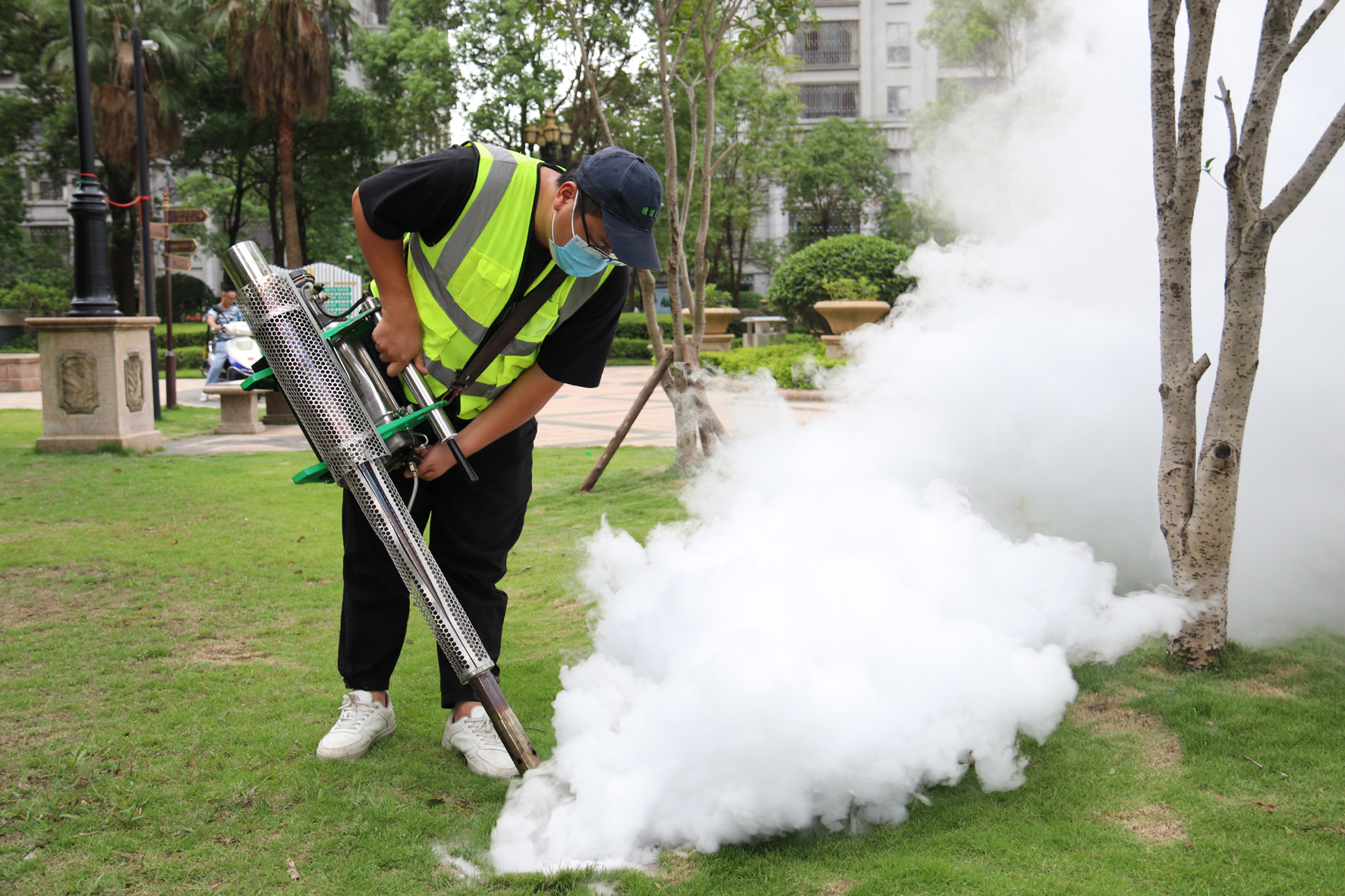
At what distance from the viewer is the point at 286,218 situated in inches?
922

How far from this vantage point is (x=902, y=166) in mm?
46312

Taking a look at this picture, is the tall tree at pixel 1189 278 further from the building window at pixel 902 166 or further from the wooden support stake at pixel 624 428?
the building window at pixel 902 166

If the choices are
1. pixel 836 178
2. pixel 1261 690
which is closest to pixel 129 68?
pixel 836 178

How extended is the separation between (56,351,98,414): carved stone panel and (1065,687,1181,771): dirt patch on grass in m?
9.21

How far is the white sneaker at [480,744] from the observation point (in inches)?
118

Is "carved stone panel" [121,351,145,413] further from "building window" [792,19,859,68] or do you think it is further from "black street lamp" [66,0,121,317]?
"building window" [792,19,859,68]

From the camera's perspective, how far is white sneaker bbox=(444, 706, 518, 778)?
3.00m

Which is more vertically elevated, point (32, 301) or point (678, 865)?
point (32, 301)

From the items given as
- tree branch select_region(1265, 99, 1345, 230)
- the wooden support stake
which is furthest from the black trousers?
the wooden support stake

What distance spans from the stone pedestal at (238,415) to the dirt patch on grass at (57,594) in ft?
21.3

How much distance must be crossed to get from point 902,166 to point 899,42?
20.2 ft

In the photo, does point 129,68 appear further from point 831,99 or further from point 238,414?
point 831,99

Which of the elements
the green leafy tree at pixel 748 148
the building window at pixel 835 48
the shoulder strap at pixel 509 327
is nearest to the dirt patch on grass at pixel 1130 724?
the shoulder strap at pixel 509 327

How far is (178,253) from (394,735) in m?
13.0
